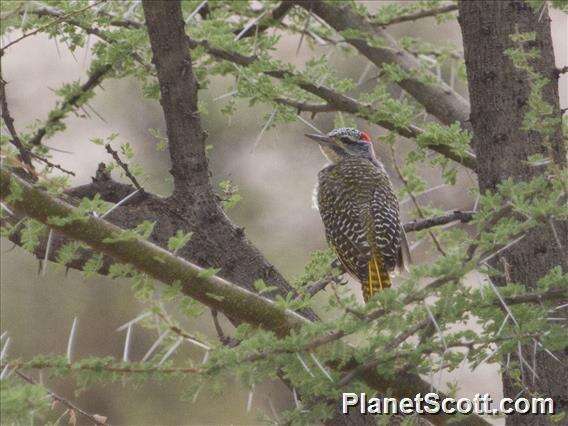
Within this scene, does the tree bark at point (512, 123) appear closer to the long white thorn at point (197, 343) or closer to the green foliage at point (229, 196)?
the green foliage at point (229, 196)

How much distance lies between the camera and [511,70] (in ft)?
14.4

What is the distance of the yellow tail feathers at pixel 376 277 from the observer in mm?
5617

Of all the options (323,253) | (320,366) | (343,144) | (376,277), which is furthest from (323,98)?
(320,366)

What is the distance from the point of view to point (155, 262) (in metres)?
3.16

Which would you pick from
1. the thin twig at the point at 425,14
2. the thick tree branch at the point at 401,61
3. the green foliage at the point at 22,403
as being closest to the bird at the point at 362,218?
Answer: the thick tree branch at the point at 401,61

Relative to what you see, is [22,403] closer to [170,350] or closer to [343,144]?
[170,350]

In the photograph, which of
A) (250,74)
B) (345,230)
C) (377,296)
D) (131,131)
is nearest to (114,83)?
(131,131)

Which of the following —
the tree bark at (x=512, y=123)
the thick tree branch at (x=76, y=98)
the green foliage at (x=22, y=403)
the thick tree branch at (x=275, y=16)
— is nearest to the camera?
the green foliage at (x=22, y=403)

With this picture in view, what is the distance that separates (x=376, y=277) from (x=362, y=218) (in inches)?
14.9

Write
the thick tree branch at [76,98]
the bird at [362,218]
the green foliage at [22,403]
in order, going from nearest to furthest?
the green foliage at [22,403], the thick tree branch at [76,98], the bird at [362,218]

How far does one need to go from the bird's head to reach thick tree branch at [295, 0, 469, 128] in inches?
49.5

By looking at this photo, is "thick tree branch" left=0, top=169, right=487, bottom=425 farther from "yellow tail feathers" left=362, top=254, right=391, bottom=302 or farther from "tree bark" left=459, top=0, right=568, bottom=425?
"yellow tail feathers" left=362, top=254, right=391, bottom=302

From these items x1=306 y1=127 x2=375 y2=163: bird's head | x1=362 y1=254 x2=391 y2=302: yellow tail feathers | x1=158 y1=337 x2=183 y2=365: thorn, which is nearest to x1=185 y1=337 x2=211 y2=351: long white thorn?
x1=158 y1=337 x2=183 y2=365: thorn

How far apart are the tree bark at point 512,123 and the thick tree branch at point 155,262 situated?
100 centimetres
